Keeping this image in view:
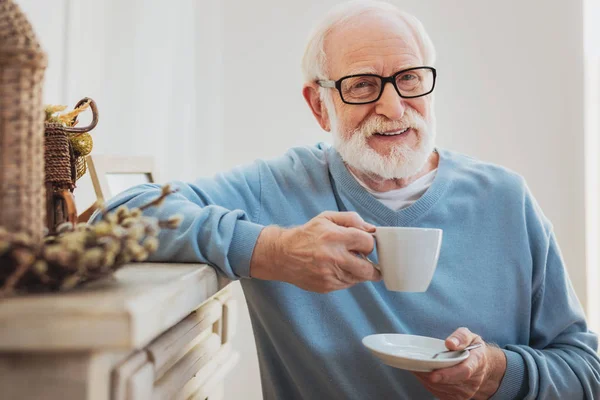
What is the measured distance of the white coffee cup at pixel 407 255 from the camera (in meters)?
0.93

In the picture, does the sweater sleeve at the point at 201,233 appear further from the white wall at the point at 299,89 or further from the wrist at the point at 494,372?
the white wall at the point at 299,89

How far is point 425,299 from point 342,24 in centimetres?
67

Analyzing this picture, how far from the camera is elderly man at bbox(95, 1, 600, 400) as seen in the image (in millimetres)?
1286

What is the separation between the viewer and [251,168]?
4.69 ft

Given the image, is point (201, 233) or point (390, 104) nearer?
point (201, 233)

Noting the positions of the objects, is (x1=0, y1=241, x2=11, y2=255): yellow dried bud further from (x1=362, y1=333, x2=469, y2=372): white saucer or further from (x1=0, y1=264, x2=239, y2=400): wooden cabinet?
(x1=362, y1=333, x2=469, y2=372): white saucer

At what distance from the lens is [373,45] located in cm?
140

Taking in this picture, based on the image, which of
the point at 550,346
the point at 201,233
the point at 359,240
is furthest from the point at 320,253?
the point at 550,346

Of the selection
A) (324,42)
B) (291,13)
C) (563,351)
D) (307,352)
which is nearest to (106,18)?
(324,42)

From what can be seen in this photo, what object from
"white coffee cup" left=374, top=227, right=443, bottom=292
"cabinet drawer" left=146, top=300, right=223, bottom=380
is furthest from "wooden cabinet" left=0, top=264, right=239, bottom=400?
"white coffee cup" left=374, top=227, right=443, bottom=292

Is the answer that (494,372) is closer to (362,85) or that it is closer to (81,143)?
(362,85)

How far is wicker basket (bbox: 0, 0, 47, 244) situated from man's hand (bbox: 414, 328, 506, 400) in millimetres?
657

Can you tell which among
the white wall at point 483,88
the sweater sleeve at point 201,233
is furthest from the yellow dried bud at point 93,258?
the white wall at point 483,88

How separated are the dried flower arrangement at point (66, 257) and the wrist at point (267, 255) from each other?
1.16ft
